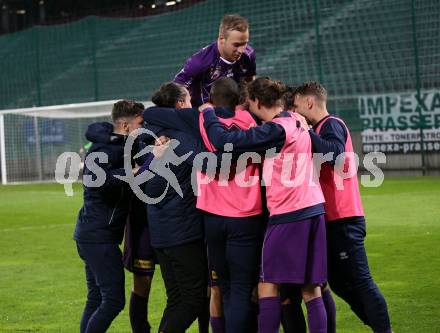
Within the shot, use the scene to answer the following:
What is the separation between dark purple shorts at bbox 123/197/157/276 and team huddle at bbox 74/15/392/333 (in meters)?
0.01

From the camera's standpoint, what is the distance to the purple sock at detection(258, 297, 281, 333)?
5.21 meters

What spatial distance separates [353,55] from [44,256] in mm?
14276

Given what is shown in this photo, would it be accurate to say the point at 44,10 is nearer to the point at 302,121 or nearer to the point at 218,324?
the point at 218,324

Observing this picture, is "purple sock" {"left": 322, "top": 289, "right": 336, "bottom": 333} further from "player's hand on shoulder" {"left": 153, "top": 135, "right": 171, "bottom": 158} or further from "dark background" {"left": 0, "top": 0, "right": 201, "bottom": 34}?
"dark background" {"left": 0, "top": 0, "right": 201, "bottom": 34}

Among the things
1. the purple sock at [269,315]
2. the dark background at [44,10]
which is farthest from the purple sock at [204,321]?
the dark background at [44,10]

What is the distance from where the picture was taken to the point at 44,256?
10.7 meters

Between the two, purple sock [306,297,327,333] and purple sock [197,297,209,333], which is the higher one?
purple sock [306,297,327,333]

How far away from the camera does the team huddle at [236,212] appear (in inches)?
205

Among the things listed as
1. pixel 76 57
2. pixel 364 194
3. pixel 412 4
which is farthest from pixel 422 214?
pixel 76 57

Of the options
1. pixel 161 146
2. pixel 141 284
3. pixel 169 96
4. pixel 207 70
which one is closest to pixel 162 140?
pixel 161 146

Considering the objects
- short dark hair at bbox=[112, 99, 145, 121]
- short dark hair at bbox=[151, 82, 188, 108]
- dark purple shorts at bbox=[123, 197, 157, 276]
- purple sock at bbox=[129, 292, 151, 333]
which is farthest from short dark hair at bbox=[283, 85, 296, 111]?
purple sock at bbox=[129, 292, 151, 333]

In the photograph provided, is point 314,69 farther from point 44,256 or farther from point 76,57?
point 44,256

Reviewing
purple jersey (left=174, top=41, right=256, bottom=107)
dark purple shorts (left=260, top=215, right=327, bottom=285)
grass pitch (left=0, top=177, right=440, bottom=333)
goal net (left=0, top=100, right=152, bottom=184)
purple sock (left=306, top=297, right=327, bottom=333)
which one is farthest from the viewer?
goal net (left=0, top=100, right=152, bottom=184)

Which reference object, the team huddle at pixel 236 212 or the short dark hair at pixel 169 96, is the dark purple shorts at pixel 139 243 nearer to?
the team huddle at pixel 236 212
